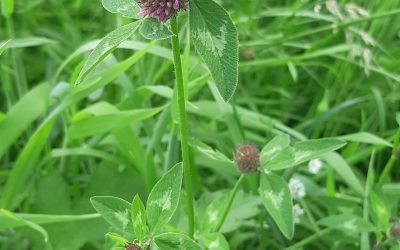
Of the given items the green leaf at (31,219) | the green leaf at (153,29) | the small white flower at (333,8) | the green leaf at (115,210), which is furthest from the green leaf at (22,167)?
the small white flower at (333,8)

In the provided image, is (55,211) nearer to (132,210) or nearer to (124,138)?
(124,138)

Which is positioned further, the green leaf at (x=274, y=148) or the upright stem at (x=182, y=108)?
the green leaf at (x=274, y=148)

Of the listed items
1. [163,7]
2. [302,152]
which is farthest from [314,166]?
[163,7]

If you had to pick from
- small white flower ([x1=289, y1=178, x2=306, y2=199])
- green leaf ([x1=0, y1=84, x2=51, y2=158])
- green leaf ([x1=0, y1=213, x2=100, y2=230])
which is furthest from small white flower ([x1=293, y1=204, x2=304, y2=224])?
green leaf ([x1=0, y1=84, x2=51, y2=158])

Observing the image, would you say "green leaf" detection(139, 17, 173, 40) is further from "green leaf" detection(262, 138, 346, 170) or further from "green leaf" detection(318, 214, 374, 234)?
"green leaf" detection(318, 214, 374, 234)

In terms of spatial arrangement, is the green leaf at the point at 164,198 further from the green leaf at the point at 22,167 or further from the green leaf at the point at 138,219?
the green leaf at the point at 22,167

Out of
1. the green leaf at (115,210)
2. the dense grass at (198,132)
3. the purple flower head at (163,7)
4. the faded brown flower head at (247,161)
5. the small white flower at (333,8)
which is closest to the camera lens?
the purple flower head at (163,7)
